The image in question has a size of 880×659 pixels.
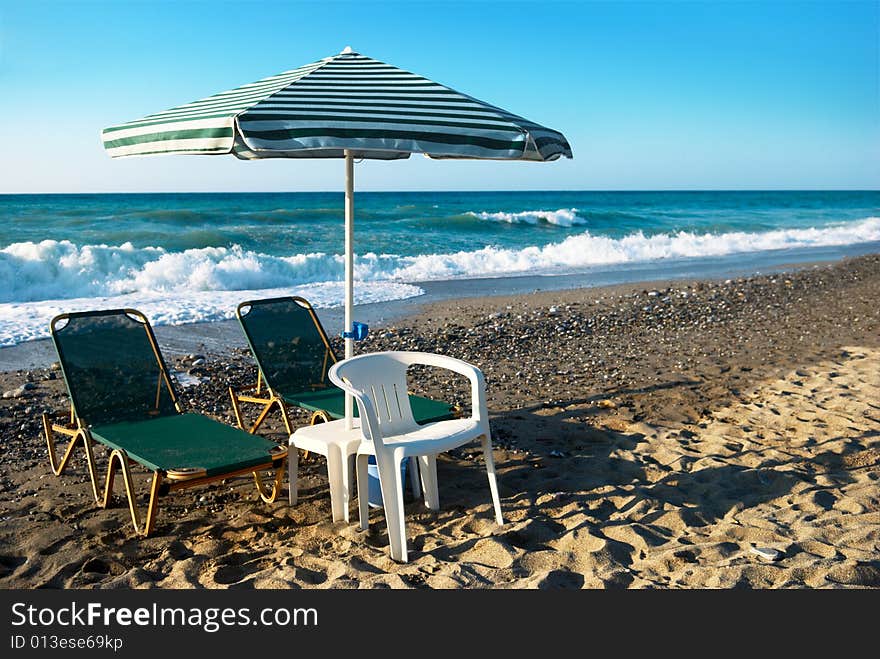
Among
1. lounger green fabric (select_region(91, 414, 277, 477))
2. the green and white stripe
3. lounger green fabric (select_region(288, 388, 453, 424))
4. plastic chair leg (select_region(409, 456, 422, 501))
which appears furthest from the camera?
lounger green fabric (select_region(288, 388, 453, 424))

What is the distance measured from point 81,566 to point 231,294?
9.72 m

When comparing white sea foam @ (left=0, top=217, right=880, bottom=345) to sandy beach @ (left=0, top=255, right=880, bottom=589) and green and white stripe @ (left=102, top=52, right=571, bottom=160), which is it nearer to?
sandy beach @ (left=0, top=255, right=880, bottom=589)

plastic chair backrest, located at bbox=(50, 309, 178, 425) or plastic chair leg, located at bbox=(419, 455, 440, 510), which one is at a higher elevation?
plastic chair backrest, located at bbox=(50, 309, 178, 425)

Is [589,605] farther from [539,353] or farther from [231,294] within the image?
[231,294]

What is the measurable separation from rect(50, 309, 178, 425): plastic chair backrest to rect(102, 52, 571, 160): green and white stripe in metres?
1.46

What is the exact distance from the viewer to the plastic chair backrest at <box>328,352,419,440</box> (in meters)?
4.08

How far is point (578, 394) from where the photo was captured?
255 inches

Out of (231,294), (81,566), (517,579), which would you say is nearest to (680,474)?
(517,579)

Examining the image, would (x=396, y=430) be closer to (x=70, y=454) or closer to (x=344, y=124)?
(x=344, y=124)

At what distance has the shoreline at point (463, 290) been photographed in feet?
28.2

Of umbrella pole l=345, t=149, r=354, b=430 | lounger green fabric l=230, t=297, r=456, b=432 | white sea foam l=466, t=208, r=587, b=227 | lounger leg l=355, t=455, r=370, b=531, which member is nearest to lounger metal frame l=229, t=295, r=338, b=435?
lounger green fabric l=230, t=297, r=456, b=432

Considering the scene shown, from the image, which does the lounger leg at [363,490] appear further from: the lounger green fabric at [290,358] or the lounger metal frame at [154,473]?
the lounger green fabric at [290,358]

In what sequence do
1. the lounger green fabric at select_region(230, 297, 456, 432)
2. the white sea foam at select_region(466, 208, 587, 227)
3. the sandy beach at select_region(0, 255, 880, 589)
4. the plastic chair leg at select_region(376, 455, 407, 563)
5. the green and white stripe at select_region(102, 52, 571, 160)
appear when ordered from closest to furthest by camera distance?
the green and white stripe at select_region(102, 52, 571, 160)
the sandy beach at select_region(0, 255, 880, 589)
the plastic chair leg at select_region(376, 455, 407, 563)
the lounger green fabric at select_region(230, 297, 456, 432)
the white sea foam at select_region(466, 208, 587, 227)

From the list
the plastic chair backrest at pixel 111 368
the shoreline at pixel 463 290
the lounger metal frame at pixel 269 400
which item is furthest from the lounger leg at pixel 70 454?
the shoreline at pixel 463 290
